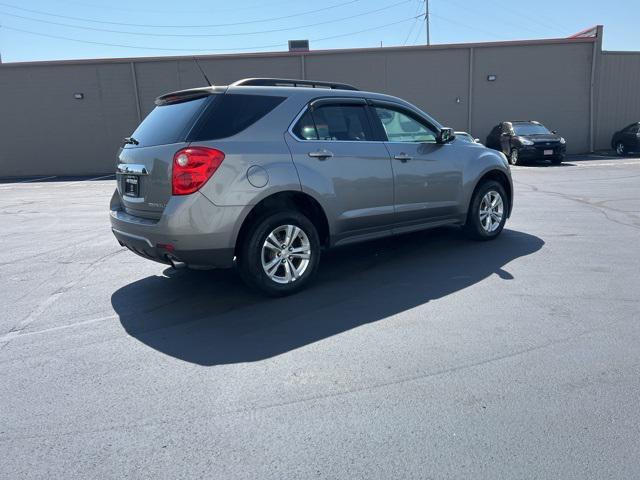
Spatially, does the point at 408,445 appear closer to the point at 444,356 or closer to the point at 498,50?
the point at 444,356

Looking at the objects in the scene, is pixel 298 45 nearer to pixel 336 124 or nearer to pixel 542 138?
pixel 542 138

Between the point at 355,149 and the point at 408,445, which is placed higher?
the point at 355,149

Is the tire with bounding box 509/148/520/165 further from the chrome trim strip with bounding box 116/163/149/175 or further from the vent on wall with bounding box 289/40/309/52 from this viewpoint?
the chrome trim strip with bounding box 116/163/149/175

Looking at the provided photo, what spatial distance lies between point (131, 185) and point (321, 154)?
1.83 m

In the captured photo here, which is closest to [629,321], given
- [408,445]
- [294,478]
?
[408,445]

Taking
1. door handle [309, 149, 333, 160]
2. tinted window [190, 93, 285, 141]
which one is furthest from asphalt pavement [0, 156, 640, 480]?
tinted window [190, 93, 285, 141]

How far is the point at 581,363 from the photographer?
3.54m

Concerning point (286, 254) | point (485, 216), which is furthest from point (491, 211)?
point (286, 254)

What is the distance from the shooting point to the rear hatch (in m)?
4.53

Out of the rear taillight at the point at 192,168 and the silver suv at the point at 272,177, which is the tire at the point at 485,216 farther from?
the rear taillight at the point at 192,168

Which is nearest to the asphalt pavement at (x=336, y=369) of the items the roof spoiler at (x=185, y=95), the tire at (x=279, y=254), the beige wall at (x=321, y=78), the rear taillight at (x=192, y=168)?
the tire at (x=279, y=254)

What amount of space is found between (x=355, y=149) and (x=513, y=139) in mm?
16065

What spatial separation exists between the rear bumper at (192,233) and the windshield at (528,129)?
17.8m

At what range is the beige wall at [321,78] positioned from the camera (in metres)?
22.3
